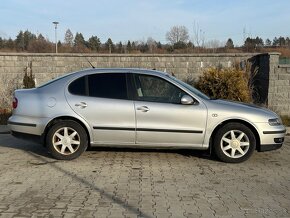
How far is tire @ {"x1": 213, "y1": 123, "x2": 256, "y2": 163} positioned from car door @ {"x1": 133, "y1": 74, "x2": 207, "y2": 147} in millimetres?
319

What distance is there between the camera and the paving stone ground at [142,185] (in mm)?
4449

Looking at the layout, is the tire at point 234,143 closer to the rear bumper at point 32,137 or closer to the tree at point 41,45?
the rear bumper at point 32,137

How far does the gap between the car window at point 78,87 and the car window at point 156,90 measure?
931 mm

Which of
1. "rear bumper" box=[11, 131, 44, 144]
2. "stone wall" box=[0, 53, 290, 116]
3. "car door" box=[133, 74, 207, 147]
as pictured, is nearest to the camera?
"car door" box=[133, 74, 207, 147]

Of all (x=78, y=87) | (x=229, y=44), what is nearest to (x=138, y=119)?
(x=78, y=87)

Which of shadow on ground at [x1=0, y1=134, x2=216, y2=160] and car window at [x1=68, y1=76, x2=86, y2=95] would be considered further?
shadow on ground at [x1=0, y1=134, x2=216, y2=160]

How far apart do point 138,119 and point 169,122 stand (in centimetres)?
53

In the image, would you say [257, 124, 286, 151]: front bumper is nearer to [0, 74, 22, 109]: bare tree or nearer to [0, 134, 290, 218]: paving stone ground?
[0, 134, 290, 218]: paving stone ground

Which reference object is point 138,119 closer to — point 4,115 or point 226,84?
point 226,84

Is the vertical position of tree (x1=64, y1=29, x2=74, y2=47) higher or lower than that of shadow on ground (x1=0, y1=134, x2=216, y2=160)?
higher

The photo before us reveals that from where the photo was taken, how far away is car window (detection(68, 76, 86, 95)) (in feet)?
21.8

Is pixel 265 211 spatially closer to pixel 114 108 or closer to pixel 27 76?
pixel 114 108

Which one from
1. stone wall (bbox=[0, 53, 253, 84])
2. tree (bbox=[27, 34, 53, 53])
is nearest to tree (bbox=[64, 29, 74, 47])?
tree (bbox=[27, 34, 53, 53])

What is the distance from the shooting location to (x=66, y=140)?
6574mm
